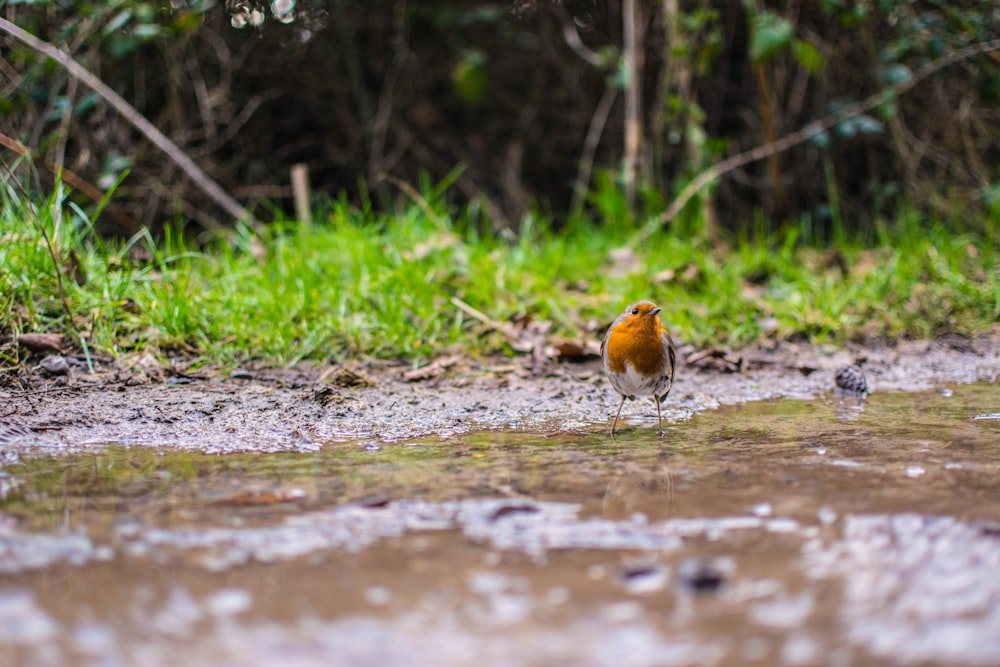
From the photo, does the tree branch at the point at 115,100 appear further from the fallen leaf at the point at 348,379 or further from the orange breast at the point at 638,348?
the orange breast at the point at 638,348

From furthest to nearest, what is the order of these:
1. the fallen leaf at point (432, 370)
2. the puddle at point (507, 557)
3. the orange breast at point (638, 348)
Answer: the fallen leaf at point (432, 370)
the orange breast at point (638, 348)
the puddle at point (507, 557)

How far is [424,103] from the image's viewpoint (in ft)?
27.2

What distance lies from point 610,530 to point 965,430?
1595 mm

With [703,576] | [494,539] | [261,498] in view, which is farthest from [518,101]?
[703,576]

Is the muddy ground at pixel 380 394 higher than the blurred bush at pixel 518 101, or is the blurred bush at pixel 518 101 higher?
the blurred bush at pixel 518 101

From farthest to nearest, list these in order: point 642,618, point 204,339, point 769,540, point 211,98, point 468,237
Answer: point 211,98 → point 468,237 → point 204,339 → point 769,540 → point 642,618

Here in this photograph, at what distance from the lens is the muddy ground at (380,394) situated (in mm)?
2859

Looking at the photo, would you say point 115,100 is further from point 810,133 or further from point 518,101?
point 810,133

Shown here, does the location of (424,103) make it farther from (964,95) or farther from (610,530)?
(610,530)

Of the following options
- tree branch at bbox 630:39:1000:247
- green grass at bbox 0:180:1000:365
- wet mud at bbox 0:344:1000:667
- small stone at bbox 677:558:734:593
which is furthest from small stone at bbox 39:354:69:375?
tree branch at bbox 630:39:1000:247

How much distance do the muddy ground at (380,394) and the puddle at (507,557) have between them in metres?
0.35

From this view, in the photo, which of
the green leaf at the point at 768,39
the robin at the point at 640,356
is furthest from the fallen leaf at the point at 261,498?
the green leaf at the point at 768,39

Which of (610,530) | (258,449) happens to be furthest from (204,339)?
(610,530)

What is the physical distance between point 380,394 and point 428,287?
42.4 inches
